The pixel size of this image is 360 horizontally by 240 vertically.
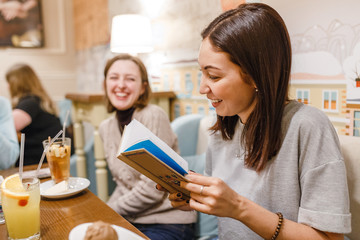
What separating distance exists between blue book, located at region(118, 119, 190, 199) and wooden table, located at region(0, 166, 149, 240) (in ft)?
0.51

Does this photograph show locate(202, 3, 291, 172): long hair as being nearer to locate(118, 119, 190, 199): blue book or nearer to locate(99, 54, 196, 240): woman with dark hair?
locate(118, 119, 190, 199): blue book

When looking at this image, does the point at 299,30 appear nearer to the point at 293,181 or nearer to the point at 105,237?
the point at 293,181

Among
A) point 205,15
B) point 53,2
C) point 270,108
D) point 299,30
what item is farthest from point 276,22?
point 53,2

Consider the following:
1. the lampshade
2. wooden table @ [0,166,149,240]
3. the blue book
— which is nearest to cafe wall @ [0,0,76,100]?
the lampshade

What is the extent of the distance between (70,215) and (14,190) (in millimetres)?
182

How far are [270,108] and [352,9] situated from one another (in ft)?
1.93

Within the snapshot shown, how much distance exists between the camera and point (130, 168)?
146 centimetres

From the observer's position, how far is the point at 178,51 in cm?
234

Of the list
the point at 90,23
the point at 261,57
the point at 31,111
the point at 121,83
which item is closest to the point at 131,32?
the point at 121,83

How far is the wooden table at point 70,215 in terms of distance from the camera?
0.79 meters

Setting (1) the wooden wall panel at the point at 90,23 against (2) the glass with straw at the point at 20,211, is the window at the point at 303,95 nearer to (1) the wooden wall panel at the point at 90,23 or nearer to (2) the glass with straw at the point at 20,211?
(2) the glass with straw at the point at 20,211

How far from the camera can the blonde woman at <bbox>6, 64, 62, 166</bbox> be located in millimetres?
2256

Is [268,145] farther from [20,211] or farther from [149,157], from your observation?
[20,211]

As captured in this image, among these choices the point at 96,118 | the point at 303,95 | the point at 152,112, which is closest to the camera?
the point at 303,95
